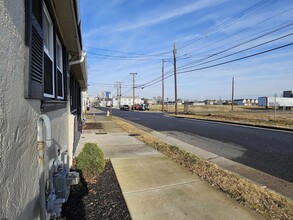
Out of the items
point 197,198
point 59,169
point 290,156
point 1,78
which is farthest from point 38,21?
point 290,156

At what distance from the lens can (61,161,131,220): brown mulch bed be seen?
322cm

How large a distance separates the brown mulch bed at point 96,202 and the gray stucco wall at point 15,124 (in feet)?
3.83

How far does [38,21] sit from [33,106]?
105cm

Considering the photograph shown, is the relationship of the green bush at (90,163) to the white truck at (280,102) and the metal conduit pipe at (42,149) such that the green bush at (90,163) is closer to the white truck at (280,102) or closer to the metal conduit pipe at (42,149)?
the metal conduit pipe at (42,149)

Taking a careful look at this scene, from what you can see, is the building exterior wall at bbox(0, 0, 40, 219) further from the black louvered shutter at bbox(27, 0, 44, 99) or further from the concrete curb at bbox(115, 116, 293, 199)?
the concrete curb at bbox(115, 116, 293, 199)

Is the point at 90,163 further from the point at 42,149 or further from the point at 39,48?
the point at 39,48

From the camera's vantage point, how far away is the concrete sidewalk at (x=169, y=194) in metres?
3.18

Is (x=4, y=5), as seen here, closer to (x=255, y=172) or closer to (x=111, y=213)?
(x=111, y=213)

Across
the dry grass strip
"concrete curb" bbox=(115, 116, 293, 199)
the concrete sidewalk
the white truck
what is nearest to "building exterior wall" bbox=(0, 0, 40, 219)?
the concrete sidewalk

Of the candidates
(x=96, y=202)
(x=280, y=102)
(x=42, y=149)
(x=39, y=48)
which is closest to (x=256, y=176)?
(x=96, y=202)

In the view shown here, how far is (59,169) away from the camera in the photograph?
10.7 ft

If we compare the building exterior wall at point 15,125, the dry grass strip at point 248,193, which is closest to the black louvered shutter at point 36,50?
the building exterior wall at point 15,125

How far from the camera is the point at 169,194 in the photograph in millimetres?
3822

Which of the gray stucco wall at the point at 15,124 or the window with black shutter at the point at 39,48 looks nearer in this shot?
the gray stucco wall at the point at 15,124
